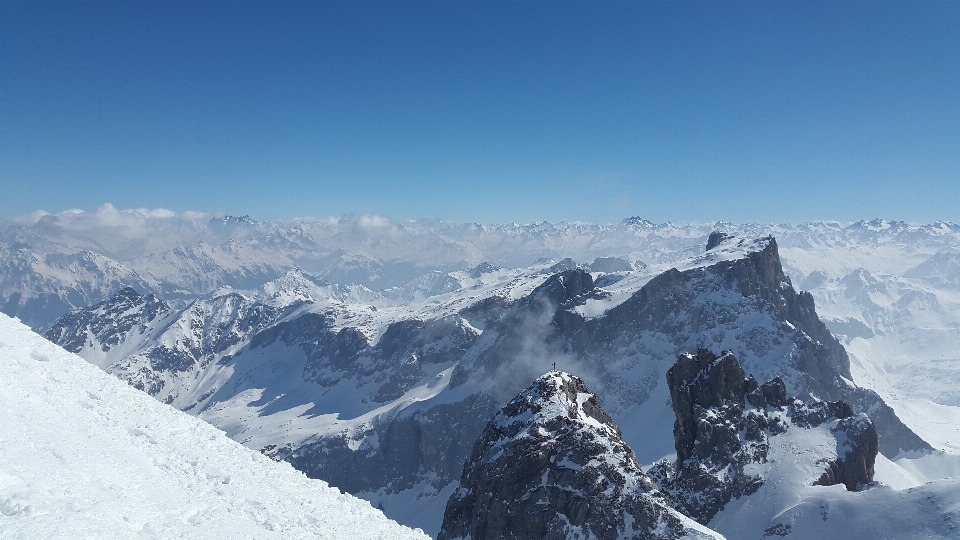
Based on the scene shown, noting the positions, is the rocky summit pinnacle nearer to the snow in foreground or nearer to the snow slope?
the snow slope

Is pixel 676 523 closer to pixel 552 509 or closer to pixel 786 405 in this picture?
pixel 552 509

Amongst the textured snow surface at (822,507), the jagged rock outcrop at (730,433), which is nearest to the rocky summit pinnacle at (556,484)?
the jagged rock outcrop at (730,433)

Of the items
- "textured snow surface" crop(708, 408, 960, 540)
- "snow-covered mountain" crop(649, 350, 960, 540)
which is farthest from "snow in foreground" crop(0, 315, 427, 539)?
"snow-covered mountain" crop(649, 350, 960, 540)

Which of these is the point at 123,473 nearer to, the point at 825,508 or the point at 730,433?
the point at 825,508

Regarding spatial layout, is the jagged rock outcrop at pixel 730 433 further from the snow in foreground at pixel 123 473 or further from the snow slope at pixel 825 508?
the snow in foreground at pixel 123 473

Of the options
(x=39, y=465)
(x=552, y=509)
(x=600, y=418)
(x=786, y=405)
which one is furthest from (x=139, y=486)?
(x=786, y=405)

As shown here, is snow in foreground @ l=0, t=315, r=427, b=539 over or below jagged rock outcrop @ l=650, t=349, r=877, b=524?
over
